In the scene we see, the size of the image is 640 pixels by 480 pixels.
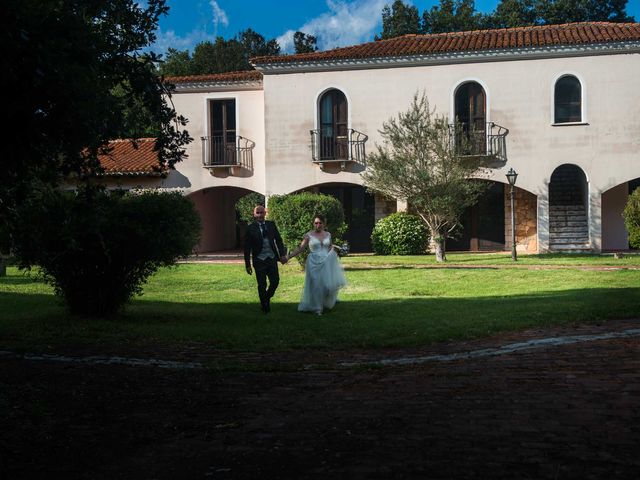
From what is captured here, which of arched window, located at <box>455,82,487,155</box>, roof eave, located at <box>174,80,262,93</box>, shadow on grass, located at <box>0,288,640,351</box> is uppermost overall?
roof eave, located at <box>174,80,262,93</box>

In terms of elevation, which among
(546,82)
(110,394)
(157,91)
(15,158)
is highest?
(546,82)

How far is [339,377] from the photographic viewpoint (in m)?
6.91

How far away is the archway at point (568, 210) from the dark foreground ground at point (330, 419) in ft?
58.1

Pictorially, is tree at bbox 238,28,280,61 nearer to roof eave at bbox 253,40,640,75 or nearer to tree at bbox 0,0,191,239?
roof eave at bbox 253,40,640,75

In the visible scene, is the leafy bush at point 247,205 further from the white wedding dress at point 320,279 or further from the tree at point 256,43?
the white wedding dress at point 320,279

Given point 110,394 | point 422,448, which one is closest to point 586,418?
point 422,448

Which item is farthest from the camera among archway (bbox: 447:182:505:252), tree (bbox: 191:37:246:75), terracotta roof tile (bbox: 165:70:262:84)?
tree (bbox: 191:37:246:75)

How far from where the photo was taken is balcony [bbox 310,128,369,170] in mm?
25688

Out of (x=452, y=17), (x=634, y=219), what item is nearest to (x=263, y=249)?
(x=634, y=219)

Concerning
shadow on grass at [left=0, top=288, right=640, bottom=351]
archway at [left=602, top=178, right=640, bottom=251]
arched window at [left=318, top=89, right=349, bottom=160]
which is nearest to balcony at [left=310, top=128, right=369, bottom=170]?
arched window at [left=318, top=89, right=349, bottom=160]

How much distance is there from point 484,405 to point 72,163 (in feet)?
12.5

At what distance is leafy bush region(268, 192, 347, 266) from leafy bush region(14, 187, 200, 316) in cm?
827

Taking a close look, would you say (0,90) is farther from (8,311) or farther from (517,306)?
(517,306)

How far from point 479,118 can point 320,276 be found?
50.2ft
